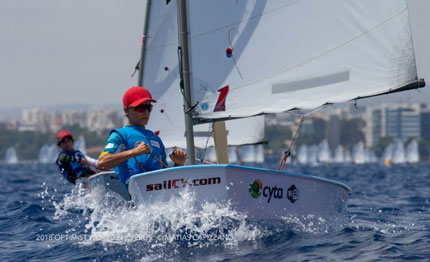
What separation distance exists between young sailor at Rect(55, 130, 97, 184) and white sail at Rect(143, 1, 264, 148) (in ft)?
5.76

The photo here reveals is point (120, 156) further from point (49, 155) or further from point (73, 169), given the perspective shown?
point (49, 155)

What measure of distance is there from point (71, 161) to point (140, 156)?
516 cm

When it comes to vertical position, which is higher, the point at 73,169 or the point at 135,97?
the point at 135,97

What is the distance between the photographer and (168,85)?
1370cm

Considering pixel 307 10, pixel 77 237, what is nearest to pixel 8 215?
pixel 77 237

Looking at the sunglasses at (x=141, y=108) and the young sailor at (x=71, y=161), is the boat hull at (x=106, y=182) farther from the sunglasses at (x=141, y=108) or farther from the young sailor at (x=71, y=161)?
the sunglasses at (x=141, y=108)

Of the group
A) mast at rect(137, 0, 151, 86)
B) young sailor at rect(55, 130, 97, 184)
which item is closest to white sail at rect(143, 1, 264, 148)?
mast at rect(137, 0, 151, 86)

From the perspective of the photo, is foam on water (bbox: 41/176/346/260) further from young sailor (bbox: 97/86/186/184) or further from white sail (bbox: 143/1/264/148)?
white sail (bbox: 143/1/264/148)

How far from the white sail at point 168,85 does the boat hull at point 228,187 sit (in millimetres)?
5363

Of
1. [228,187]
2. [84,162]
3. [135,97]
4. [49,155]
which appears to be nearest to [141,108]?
[135,97]

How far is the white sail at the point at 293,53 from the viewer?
820 centimetres

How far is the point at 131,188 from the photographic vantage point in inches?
287

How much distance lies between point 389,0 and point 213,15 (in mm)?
2263

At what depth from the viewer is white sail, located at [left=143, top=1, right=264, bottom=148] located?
13.1 metres
